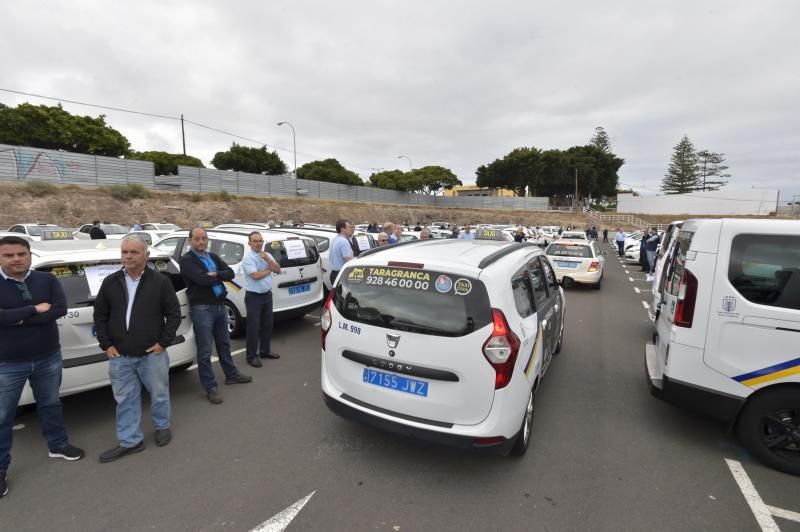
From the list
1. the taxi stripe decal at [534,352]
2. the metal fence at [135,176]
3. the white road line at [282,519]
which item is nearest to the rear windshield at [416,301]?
the taxi stripe decal at [534,352]

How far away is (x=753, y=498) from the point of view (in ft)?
9.20

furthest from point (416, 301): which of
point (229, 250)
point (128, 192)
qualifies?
point (128, 192)

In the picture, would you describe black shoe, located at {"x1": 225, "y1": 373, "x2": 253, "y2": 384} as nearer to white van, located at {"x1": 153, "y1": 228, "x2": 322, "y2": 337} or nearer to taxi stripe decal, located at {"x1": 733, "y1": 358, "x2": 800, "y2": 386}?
white van, located at {"x1": 153, "y1": 228, "x2": 322, "y2": 337}

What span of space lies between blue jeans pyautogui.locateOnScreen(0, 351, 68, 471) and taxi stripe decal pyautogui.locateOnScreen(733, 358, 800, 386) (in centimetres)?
546

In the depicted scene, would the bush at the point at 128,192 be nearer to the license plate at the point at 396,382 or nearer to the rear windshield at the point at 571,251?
the rear windshield at the point at 571,251

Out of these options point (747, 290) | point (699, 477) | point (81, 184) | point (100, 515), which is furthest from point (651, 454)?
point (81, 184)

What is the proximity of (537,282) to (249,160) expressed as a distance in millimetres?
59857

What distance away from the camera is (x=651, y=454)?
3363 mm

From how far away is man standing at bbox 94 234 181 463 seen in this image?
10.5ft

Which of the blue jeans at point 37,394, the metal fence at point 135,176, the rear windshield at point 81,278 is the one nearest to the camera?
the blue jeans at point 37,394

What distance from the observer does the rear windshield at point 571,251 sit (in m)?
11.6

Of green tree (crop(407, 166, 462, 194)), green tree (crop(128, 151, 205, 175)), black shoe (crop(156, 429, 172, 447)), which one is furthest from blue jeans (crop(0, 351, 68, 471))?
green tree (crop(407, 166, 462, 194))

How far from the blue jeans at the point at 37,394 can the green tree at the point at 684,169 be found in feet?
320

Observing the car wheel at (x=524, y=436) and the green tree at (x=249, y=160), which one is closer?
the car wheel at (x=524, y=436)
